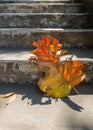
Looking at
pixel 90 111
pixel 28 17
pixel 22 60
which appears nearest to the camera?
pixel 90 111

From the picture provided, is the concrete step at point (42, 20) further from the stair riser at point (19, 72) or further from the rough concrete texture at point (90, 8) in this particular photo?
the stair riser at point (19, 72)

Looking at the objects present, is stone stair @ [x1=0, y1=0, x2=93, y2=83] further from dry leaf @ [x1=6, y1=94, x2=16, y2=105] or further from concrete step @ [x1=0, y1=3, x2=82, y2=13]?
dry leaf @ [x1=6, y1=94, x2=16, y2=105]

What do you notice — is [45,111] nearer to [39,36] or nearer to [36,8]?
[39,36]

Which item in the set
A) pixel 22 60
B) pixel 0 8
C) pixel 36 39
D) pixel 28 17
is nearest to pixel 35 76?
pixel 22 60

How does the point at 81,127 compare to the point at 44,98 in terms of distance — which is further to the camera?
the point at 44,98

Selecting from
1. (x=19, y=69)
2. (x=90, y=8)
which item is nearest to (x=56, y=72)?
(x=19, y=69)

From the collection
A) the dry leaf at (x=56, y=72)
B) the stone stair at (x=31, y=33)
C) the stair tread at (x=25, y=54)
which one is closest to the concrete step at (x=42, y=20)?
the stone stair at (x=31, y=33)

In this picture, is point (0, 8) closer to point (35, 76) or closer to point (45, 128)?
point (35, 76)
